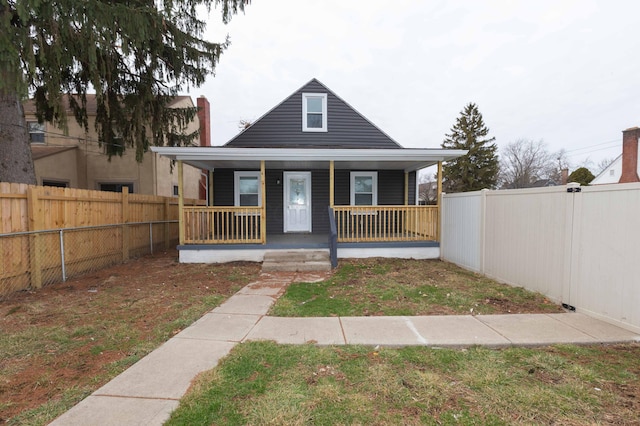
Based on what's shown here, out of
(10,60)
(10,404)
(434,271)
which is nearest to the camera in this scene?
(10,404)

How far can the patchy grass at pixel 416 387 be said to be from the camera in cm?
207

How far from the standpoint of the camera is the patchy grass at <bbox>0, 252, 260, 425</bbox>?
2416 mm

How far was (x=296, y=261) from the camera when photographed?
743cm

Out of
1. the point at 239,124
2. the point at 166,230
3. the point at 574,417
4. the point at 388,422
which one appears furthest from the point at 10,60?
the point at 239,124

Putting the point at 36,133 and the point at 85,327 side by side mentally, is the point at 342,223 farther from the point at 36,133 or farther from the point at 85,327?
the point at 36,133

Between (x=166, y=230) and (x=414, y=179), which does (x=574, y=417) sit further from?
(x=166, y=230)

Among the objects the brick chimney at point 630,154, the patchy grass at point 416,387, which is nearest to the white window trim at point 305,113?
the patchy grass at point 416,387

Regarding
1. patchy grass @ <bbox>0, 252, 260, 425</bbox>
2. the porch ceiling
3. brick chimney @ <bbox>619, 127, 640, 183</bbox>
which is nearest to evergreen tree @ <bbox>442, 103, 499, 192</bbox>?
brick chimney @ <bbox>619, 127, 640, 183</bbox>

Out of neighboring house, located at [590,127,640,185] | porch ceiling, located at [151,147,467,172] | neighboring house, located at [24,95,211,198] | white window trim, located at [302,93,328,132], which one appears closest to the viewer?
porch ceiling, located at [151,147,467,172]

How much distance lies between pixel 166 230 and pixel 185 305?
272 inches

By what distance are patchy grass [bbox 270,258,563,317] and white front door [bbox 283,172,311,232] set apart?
4.16 meters

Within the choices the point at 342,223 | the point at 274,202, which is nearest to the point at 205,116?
the point at 274,202

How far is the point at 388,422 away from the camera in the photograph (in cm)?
202

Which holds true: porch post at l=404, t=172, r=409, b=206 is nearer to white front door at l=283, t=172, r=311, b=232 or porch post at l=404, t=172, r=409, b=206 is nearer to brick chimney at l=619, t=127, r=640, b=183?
white front door at l=283, t=172, r=311, b=232
